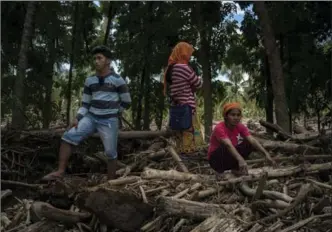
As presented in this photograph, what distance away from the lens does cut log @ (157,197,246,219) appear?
3949mm

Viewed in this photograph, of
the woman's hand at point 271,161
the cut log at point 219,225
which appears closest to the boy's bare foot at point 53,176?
the cut log at point 219,225

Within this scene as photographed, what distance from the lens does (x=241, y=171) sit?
4781 mm

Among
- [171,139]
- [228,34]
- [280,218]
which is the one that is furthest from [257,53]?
[280,218]

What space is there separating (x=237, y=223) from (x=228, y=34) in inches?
280

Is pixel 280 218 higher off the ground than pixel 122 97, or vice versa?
pixel 122 97

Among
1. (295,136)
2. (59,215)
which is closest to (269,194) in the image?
(59,215)

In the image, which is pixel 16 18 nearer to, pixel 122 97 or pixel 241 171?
pixel 122 97

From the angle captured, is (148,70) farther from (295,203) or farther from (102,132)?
(295,203)

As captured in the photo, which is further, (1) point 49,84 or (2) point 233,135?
(1) point 49,84

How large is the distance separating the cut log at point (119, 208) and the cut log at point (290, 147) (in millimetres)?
2488

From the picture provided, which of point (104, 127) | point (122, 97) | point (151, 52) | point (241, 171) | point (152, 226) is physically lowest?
point (152, 226)

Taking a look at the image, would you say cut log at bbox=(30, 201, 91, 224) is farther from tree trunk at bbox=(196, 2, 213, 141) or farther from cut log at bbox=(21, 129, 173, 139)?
tree trunk at bbox=(196, 2, 213, 141)

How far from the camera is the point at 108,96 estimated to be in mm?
5340

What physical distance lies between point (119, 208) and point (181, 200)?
0.54m
